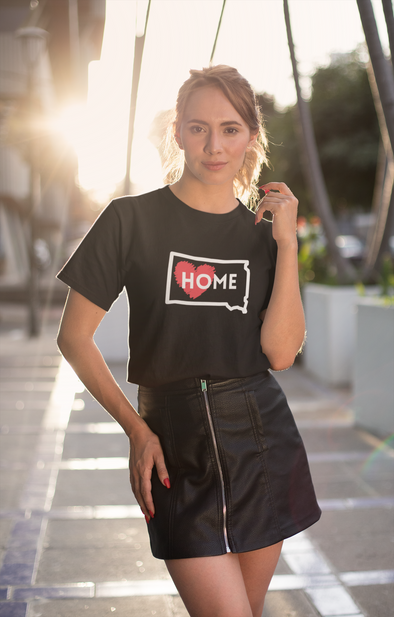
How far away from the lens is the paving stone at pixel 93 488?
4473mm

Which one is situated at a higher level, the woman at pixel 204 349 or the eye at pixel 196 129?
the eye at pixel 196 129

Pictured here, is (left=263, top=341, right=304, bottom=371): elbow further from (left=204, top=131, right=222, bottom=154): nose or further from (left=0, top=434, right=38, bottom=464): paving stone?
(left=0, top=434, right=38, bottom=464): paving stone

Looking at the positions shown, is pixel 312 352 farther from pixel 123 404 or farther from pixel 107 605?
pixel 123 404

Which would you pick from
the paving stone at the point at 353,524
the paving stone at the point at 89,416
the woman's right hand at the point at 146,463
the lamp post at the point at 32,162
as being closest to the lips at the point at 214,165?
the woman's right hand at the point at 146,463

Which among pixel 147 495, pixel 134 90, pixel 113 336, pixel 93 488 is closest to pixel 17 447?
pixel 93 488

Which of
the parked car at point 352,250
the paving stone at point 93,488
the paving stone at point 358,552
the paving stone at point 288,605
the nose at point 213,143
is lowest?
the parked car at point 352,250

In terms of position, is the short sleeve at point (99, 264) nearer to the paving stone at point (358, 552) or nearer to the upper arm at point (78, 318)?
the upper arm at point (78, 318)

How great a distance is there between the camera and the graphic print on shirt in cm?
181

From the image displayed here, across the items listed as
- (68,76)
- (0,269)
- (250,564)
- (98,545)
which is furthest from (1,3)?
(0,269)

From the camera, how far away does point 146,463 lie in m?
1.77

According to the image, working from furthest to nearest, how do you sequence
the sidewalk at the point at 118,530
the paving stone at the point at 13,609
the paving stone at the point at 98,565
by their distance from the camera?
the paving stone at the point at 98,565
the sidewalk at the point at 118,530
the paving stone at the point at 13,609

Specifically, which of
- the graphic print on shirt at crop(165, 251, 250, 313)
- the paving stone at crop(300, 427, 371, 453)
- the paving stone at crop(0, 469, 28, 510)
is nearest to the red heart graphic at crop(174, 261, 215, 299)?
the graphic print on shirt at crop(165, 251, 250, 313)

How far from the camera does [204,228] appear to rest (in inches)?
74.1

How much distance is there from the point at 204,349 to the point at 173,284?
182 millimetres
